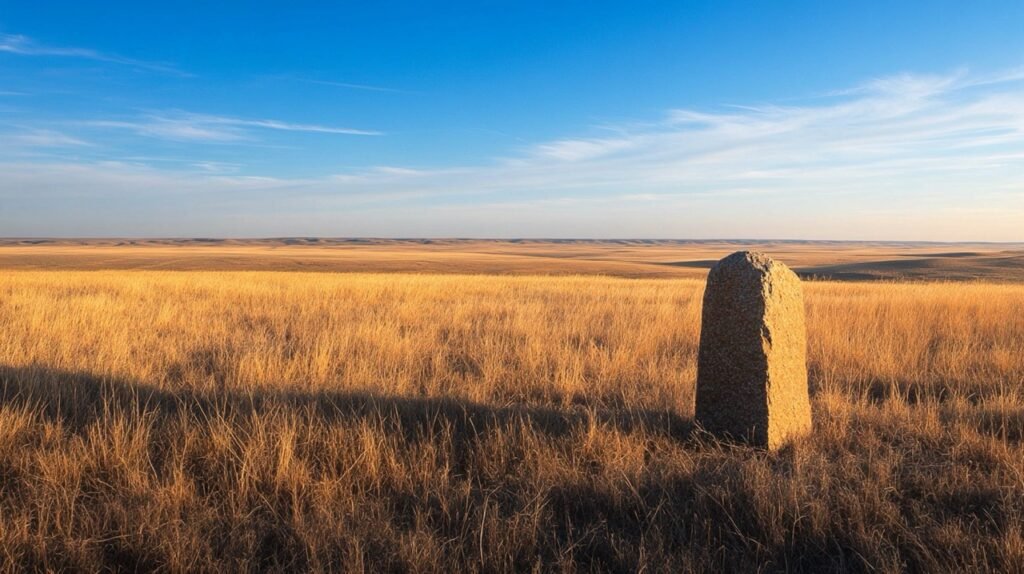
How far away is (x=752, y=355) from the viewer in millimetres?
4359

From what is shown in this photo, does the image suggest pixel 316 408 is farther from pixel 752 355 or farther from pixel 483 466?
pixel 752 355

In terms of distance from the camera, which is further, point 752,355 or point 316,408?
point 316,408

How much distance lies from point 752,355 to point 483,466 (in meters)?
2.03

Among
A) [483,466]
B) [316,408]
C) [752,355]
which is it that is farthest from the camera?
[316,408]

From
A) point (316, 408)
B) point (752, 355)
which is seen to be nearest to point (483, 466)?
point (316, 408)

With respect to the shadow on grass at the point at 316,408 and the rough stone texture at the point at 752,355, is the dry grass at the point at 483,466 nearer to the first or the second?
the shadow on grass at the point at 316,408

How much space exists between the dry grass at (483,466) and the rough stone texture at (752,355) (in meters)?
0.21

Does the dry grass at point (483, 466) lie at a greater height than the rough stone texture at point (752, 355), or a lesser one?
lesser

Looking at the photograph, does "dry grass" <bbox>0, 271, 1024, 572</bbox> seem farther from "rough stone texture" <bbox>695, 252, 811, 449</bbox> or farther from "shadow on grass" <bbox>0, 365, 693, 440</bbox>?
"rough stone texture" <bbox>695, 252, 811, 449</bbox>

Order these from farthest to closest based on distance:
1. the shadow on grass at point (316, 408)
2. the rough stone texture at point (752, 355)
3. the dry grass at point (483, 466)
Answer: the shadow on grass at point (316, 408) → the rough stone texture at point (752, 355) → the dry grass at point (483, 466)

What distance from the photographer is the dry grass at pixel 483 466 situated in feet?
9.95

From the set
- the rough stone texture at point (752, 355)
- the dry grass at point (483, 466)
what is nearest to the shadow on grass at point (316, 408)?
the dry grass at point (483, 466)

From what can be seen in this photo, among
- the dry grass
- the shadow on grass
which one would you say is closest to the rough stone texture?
the dry grass

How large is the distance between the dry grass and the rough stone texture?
0.21m
